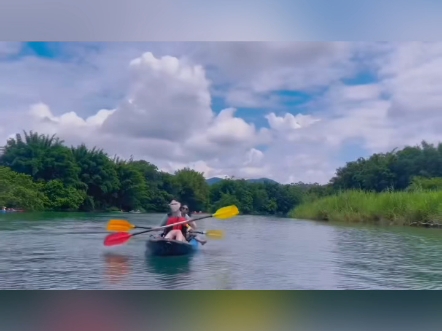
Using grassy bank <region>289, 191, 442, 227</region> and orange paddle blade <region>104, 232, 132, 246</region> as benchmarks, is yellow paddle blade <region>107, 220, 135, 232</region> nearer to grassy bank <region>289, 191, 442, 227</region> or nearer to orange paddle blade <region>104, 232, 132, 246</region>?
orange paddle blade <region>104, 232, 132, 246</region>

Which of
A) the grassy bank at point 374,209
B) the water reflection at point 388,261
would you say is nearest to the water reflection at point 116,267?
the grassy bank at point 374,209

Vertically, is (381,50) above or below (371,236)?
above

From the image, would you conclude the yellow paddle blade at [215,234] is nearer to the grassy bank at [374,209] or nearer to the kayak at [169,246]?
the kayak at [169,246]

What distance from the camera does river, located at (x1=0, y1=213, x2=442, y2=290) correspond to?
3547 mm

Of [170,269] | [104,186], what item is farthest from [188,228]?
[104,186]

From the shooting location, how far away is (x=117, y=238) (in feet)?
12.2

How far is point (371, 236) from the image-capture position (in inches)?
150

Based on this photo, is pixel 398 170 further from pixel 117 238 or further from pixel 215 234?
pixel 117 238

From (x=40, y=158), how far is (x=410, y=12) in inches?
95.5

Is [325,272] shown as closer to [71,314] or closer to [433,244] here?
[433,244]

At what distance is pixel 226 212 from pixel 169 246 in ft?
1.30

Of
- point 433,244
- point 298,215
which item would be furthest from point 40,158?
point 433,244

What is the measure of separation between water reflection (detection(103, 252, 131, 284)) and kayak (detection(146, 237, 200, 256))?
0.58ft

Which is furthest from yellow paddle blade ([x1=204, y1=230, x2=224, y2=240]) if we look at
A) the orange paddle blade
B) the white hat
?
the orange paddle blade
